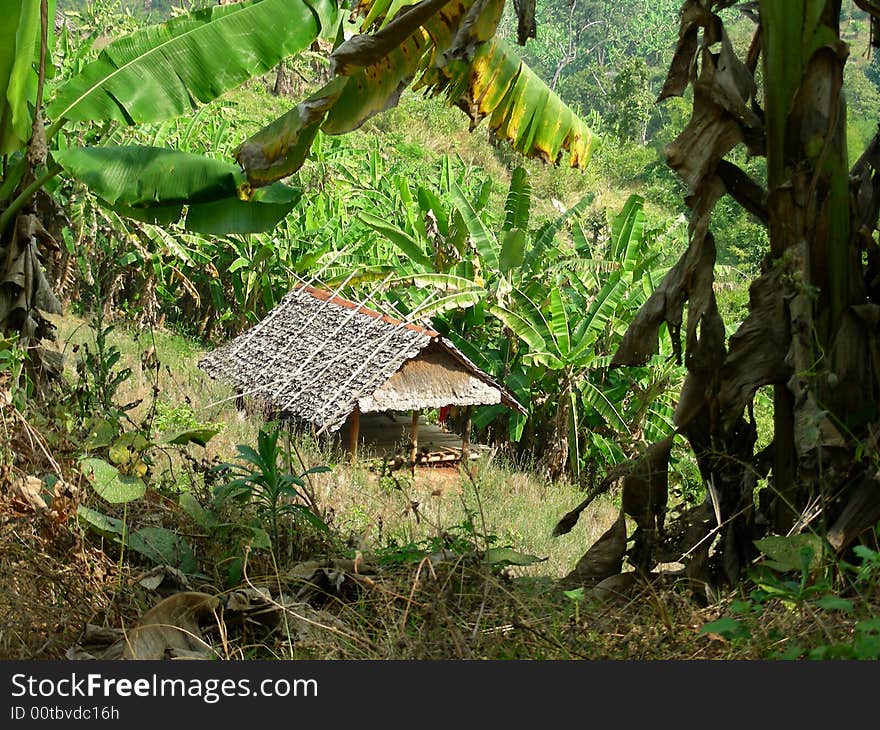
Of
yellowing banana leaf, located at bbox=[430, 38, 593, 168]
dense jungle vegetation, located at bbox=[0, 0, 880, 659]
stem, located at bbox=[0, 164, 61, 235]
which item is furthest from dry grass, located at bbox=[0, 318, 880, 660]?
yellowing banana leaf, located at bbox=[430, 38, 593, 168]

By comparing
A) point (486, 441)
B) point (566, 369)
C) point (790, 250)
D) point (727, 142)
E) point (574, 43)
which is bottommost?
point (486, 441)

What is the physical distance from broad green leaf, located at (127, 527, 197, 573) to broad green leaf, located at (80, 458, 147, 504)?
0.14 meters

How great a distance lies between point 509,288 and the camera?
35.7 ft

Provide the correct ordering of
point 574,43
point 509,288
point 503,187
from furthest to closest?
point 574,43 → point 503,187 → point 509,288

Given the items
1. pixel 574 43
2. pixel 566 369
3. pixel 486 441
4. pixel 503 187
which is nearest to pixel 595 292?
pixel 566 369

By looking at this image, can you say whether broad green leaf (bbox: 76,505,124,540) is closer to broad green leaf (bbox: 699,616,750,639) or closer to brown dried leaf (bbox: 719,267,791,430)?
broad green leaf (bbox: 699,616,750,639)

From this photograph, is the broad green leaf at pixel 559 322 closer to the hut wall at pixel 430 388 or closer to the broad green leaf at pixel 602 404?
the broad green leaf at pixel 602 404

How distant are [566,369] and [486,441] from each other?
1602 mm

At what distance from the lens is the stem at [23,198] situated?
452cm

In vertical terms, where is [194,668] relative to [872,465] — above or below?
below

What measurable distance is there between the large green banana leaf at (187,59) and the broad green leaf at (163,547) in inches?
86.0

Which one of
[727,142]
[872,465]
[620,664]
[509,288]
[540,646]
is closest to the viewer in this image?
[620,664]

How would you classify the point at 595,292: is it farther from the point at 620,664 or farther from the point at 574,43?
the point at 574,43

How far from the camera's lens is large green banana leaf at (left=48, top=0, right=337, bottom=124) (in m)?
4.82
